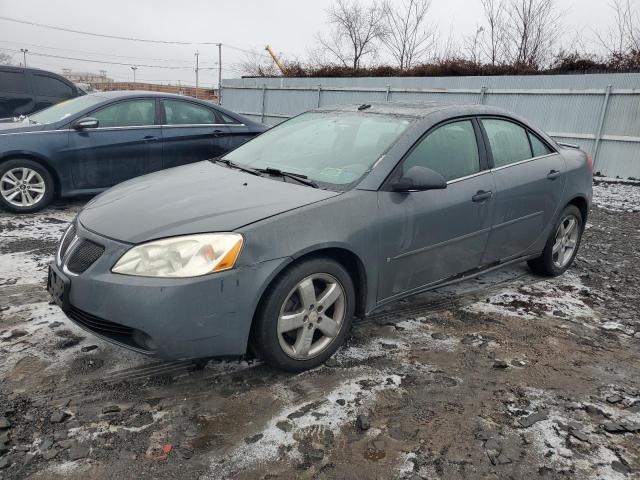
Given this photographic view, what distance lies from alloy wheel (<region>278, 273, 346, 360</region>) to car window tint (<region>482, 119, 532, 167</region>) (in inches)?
70.8

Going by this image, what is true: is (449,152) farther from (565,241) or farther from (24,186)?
(24,186)

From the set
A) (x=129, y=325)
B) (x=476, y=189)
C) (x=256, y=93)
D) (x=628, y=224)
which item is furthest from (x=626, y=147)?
(x=256, y=93)

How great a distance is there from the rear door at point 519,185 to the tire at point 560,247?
0.92 feet

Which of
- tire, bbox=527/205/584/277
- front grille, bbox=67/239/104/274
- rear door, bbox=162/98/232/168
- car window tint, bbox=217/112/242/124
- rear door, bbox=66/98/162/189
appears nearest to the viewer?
front grille, bbox=67/239/104/274

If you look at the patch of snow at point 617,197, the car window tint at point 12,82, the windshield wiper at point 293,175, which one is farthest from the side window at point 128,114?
the patch of snow at point 617,197

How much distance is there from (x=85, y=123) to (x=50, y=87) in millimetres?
4452

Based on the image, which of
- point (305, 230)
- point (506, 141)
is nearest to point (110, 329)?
point (305, 230)

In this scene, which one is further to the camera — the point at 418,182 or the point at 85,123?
the point at 85,123

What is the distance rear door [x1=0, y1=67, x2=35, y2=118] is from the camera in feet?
30.7

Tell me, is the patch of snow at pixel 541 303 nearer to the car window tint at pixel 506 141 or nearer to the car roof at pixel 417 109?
the car window tint at pixel 506 141

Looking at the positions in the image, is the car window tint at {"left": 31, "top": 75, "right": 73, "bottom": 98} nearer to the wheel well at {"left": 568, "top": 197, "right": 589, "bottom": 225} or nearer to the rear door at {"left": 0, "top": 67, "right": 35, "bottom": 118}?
the rear door at {"left": 0, "top": 67, "right": 35, "bottom": 118}

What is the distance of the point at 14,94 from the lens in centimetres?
945

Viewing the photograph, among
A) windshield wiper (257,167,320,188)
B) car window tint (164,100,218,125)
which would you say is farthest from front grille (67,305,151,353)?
car window tint (164,100,218,125)

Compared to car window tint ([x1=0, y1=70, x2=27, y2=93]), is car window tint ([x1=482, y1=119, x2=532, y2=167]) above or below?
below
